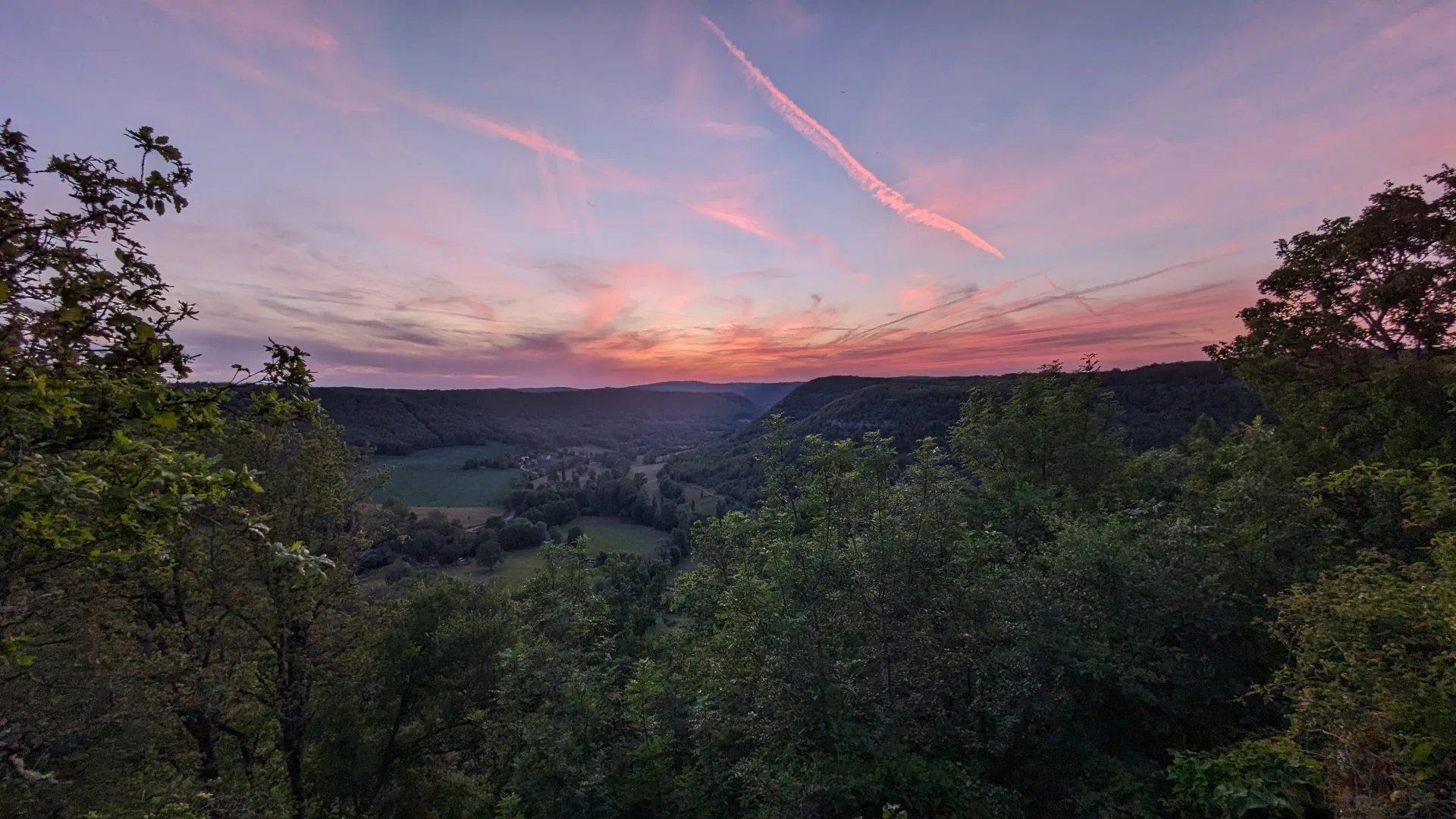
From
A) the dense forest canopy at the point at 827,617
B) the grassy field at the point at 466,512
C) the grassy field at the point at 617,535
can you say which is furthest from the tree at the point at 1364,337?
the grassy field at the point at 466,512

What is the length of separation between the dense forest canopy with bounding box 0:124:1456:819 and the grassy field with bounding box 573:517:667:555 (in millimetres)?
67114

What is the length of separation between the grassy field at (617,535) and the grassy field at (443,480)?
27.7 m

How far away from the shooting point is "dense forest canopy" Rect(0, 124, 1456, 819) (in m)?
4.23

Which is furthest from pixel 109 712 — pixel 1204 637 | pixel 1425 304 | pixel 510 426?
pixel 510 426

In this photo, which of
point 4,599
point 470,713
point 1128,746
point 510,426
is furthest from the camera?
point 510,426

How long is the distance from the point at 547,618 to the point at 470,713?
538cm

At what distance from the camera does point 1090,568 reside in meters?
9.74

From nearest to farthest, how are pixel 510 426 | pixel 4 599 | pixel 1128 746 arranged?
pixel 4 599 → pixel 1128 746 → pixel 510 426

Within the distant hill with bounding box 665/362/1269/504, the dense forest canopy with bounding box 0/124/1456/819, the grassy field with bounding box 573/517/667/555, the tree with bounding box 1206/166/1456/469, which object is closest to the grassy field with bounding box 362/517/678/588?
the grassy field with bounding box 573/517/667/555

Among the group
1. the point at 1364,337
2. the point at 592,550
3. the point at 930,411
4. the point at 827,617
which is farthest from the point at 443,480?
the point at 1364,337

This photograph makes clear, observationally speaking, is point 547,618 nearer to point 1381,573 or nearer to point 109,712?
point 109,712

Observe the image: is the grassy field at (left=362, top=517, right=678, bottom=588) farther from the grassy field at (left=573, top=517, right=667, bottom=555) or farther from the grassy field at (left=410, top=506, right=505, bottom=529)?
the grassy field at (left=410, top=506, right=505, bottom=529)

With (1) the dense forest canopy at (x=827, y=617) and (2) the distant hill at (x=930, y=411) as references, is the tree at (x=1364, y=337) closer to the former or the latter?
(1) the dense forest canopy at (x=827, y=617)

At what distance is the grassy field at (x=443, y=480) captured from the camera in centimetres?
11519
